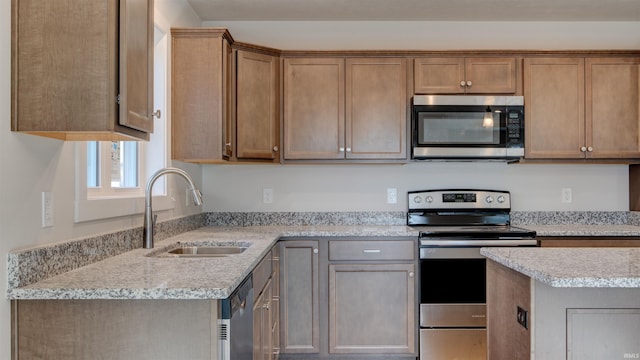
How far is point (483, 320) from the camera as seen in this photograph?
2789 millimetres

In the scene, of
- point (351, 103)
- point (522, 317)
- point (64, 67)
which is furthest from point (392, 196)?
point (64, 67)

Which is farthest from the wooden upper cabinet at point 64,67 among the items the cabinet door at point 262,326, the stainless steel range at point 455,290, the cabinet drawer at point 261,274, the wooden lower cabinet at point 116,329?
the stainless steel range at point 455,290

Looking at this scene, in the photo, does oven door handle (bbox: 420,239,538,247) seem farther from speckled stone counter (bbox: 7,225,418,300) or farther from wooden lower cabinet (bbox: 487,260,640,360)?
wooden lower cabinet (bbox: 487,260,640,360)

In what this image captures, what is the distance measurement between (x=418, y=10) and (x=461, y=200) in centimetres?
140

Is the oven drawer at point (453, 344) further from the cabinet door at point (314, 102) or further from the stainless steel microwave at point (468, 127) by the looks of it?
the cabinet door at point (314, 102)

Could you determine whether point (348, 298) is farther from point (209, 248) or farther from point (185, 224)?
point (185, 224)

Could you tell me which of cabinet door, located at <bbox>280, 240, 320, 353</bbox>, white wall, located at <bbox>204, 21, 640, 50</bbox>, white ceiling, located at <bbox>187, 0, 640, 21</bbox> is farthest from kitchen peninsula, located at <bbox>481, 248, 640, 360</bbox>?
white wall, located at <bbox>204, 21, 640, 50</bbox>

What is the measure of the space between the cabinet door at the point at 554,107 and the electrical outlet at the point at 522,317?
5.76ft

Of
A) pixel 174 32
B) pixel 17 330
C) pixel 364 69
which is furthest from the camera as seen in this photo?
pixel 364 69

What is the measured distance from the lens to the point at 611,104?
305 cm

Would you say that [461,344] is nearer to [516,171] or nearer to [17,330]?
[516,171]

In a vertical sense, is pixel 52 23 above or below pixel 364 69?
below

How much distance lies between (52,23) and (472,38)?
2.94 meters

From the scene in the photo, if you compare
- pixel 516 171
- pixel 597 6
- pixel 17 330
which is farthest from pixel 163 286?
pixel 597 6
